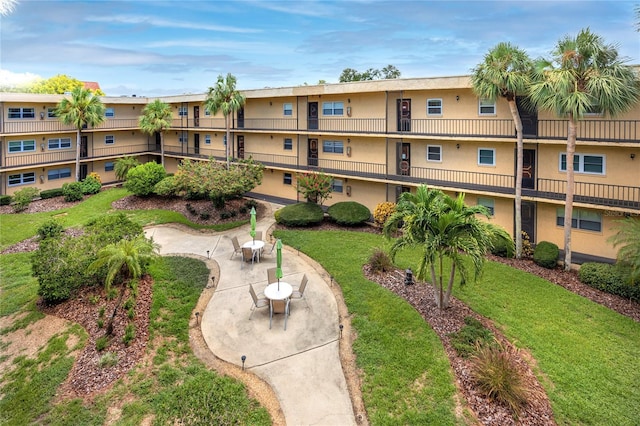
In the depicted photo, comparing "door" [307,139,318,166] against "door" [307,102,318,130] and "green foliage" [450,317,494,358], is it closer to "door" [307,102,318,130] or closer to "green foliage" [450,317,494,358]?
"door" [307,102,318,130]

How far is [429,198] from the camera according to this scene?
1248cm

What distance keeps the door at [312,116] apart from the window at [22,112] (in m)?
24.2

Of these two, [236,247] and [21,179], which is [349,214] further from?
[21,179]

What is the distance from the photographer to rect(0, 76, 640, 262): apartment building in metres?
18.4

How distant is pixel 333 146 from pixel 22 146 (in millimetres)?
26465

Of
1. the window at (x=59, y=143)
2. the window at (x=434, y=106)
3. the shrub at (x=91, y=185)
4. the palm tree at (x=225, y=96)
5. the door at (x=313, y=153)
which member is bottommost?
the shrub at (x=91, y=185)

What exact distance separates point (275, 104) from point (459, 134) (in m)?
16.0

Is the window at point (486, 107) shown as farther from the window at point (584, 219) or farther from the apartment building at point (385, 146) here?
the window at point (584, 219)

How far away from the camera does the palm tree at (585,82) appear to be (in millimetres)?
15328

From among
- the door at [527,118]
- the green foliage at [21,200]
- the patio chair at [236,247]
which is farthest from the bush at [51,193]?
the door at [527,118]

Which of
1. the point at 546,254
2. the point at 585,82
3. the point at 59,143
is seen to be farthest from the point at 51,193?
the point at 585,82

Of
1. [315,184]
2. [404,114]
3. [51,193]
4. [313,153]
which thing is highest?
[404,114]

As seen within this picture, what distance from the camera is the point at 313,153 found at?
29.9 m

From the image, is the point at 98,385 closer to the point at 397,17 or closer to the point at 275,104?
the point at 397,17
